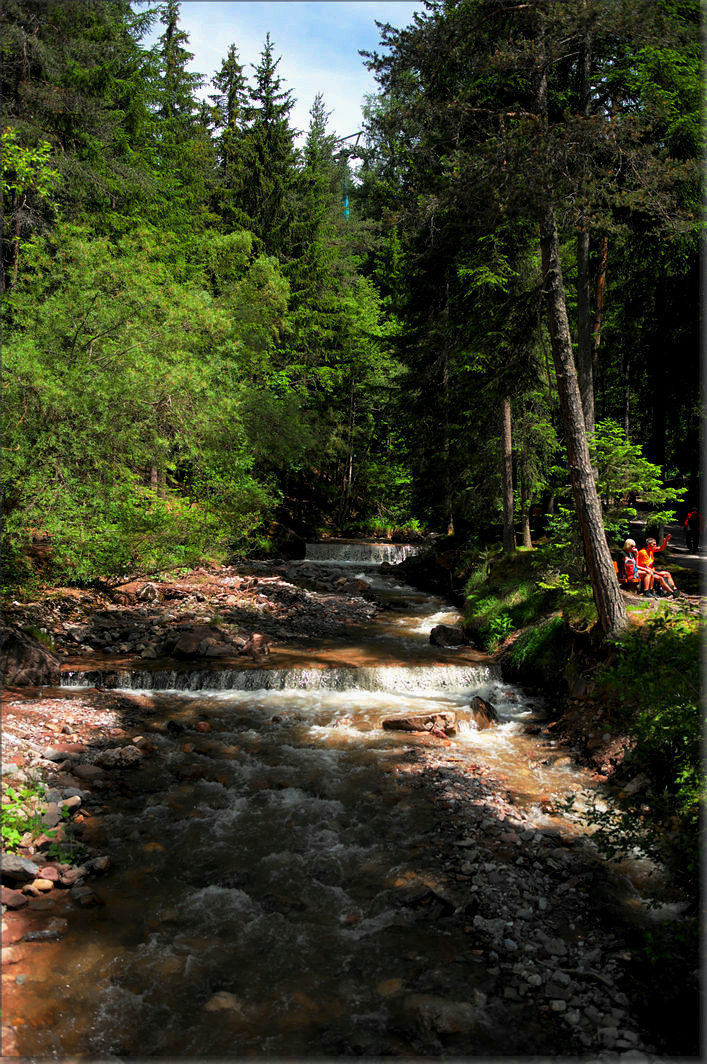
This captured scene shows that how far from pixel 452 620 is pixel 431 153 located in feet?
35.8

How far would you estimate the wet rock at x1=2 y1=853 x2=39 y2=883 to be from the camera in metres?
5.02

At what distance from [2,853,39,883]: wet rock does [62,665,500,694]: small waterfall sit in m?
5.56

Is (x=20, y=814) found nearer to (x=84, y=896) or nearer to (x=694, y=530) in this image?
(x=84, y=896)

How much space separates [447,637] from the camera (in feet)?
45.1

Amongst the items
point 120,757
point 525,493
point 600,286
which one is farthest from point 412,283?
point 120,757

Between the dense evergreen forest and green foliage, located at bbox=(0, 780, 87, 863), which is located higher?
the dense evergreen forest

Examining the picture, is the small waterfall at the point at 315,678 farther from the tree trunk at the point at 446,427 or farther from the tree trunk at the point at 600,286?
the tree trunk at the point at 446,427

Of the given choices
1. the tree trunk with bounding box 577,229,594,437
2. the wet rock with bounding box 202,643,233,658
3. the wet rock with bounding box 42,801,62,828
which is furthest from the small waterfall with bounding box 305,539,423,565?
the wet rock with bounding box 42,801,62,828

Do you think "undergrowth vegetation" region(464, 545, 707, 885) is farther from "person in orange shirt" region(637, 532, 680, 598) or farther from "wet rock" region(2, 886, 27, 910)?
"wet rock" region(2, 886, 27, 910)

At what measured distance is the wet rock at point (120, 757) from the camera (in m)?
7.57

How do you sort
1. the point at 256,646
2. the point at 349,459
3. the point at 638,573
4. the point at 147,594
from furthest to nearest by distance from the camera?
the point at 349,459 < the point at 147,594 < the point at 256,646 < the point at 638,573

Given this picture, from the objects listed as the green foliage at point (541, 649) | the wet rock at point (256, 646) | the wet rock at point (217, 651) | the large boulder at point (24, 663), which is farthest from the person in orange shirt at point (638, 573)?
the large boulder at point (24, 663)

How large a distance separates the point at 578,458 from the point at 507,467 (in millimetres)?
5746

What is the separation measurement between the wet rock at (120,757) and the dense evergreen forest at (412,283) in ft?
13.5
